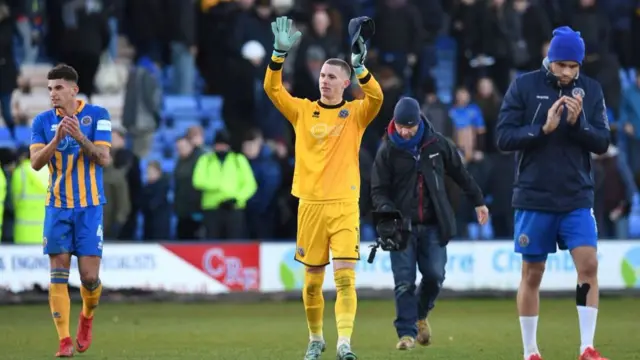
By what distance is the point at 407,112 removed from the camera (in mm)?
13875

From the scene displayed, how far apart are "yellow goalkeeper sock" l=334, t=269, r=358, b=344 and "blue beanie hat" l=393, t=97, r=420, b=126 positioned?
225 cm

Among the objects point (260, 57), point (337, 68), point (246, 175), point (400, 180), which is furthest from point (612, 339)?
point (260, 57)

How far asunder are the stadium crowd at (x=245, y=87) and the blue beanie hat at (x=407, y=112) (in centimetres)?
761

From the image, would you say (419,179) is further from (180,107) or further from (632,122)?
(180,107)

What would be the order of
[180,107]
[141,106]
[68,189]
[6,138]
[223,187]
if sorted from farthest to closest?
1. [180,107]
2. [141,106]
3. [6,138]
4. [223,187]
5. [68,189]

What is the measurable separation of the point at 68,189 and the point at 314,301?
2.46 meters

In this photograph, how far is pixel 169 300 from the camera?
21078mm

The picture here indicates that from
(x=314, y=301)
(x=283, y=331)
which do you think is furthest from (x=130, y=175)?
(x=314, y=301)

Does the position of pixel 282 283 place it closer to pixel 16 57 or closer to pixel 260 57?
pixel 260 57

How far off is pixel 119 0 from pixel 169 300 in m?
6.28

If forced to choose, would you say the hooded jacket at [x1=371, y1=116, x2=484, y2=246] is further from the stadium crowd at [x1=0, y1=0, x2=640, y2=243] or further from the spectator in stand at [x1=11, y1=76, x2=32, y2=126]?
the spectator in stand at [x1=11, y1=76, x2=32, y2=126]

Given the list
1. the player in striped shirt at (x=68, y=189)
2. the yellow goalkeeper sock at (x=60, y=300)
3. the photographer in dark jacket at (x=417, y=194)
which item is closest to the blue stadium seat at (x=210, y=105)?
the photographer in dark jacket at (x=417, y=194)

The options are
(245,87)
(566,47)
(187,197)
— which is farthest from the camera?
(245,87)

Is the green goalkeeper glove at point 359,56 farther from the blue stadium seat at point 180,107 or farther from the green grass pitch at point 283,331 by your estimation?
the blue stadium seat at point 180,107
